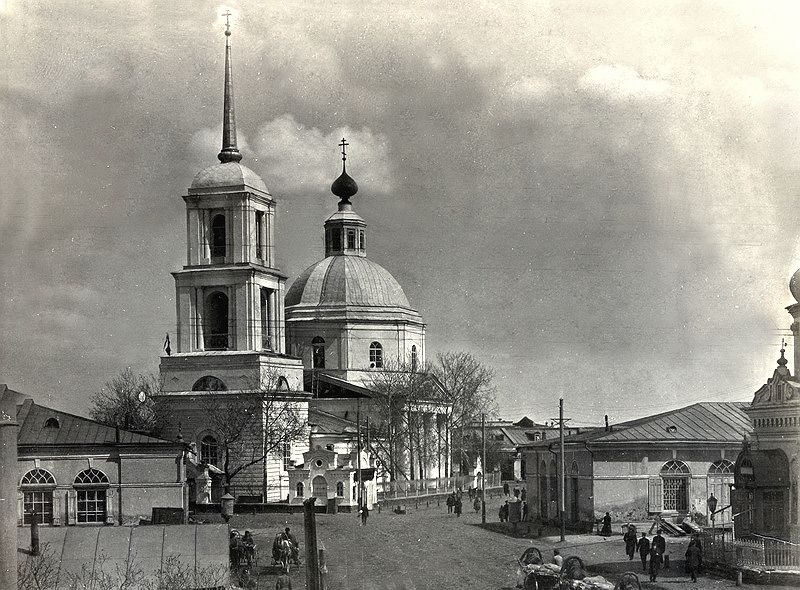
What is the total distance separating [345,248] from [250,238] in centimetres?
484

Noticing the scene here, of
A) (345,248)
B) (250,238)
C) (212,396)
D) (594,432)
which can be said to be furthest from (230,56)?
(594,432)

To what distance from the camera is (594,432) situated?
23.3m

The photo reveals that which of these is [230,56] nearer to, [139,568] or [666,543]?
[139,568]

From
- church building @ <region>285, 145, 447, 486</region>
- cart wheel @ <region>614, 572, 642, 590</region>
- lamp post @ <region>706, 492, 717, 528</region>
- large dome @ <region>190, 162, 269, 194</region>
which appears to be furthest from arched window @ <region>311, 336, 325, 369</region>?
cart wheel @ <region>614, 572, 642, 590</region>

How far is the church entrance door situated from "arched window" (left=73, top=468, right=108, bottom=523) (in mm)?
4013

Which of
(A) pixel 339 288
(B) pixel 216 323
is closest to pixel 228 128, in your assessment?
(B) pixel 216 323

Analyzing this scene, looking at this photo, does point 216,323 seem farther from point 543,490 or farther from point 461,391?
point 543,490

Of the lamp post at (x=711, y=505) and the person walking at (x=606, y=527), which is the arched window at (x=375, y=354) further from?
the lamp post at (x=711, y=505)

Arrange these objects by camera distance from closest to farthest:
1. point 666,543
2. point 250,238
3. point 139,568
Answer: point 139,568 < point 666,543 < point 250,238

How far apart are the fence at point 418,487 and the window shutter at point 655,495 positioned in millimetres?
4239

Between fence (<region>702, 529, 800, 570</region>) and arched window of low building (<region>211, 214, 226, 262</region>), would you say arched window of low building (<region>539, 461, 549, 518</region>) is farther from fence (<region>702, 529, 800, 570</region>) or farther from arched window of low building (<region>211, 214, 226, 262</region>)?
arched window of low building (<region>211, 214, 226, 262</region>)

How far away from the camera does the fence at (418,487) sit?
2356cm

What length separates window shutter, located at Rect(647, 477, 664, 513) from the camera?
21406 millimetres

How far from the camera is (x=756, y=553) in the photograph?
19.3m
